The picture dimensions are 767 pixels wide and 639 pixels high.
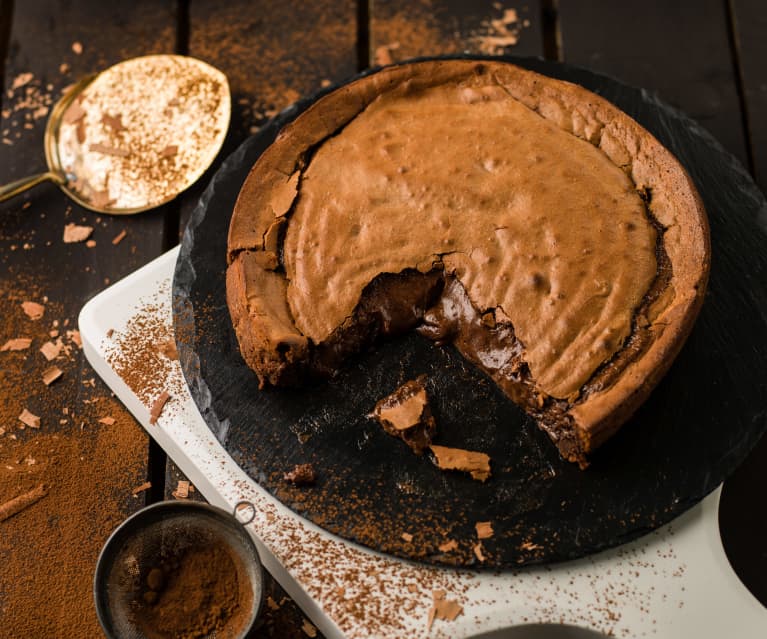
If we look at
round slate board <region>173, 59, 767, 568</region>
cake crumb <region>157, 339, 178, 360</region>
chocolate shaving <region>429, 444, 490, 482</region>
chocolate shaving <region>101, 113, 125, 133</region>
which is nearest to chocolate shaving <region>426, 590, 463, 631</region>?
round slate board <region>173, 59, 767, 568</region>

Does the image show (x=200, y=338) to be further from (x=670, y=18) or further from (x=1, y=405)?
(x=670, y=18)

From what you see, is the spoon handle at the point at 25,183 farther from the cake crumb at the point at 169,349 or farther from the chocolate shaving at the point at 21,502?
the chocolate shaving at the point at 21,502

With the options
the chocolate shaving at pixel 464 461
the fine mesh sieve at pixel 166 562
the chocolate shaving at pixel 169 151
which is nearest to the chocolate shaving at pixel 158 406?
the fine mesh sieve at pixel 166 562

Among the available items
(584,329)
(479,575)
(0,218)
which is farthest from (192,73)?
(479,575)

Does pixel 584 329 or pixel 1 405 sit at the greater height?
pixel 584 329

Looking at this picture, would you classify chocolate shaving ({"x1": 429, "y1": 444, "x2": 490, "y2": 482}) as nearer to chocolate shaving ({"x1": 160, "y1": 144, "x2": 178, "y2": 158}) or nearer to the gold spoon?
the gold spoon

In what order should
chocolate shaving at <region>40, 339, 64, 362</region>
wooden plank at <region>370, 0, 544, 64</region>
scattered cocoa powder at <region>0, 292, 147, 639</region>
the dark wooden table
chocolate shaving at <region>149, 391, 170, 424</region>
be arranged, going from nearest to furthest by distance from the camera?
scattered cocoa powder at <region>0, 292, 147, 639</region>, chocolate shaving at <region>149, 391, 170, 424</region>, chocolate shaving at <region>40, 339, 64, 362</region>, the dark wooden table, wooden plank at <region>370, 0, 544, 64</region>
